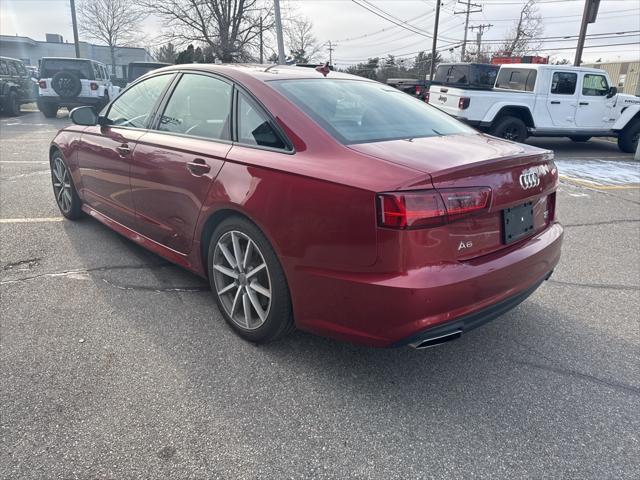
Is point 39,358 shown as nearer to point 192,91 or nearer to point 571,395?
point 192,91

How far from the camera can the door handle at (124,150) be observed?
367 centimetres

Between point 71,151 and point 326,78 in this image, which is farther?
point 71,151

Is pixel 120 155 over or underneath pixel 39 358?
over

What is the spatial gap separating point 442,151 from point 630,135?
38.6 ft

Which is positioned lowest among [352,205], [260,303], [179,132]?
[260,303]

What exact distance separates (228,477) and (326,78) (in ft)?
8.10

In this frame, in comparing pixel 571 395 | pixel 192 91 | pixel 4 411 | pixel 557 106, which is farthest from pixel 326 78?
pixel 557 106

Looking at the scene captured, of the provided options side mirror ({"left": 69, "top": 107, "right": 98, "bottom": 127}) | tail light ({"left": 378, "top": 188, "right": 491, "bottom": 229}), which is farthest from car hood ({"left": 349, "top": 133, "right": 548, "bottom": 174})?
side mirror ({"left": 69, "top": 107, "right": 98, "bottom": 127})

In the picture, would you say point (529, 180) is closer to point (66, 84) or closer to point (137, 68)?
point (66, 84)

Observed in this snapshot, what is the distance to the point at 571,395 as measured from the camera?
249 centimetres

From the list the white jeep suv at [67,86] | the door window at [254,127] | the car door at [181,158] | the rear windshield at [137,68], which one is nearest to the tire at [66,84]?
the white jeep suv at [67,86]

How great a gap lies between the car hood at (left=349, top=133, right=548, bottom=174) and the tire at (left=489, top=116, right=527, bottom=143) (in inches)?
329

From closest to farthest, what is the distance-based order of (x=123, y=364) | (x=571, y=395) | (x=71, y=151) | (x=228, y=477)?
1. (x=228, y=477)
2. (x=571, y=395)
3. (x=123, y=364)
4. (x=71, y=151)

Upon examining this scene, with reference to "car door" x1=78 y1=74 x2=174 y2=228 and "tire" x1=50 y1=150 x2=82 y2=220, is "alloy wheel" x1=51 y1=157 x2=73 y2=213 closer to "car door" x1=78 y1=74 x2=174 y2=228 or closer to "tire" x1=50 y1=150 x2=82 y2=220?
"tire" x1=50 y1=150 x2=82 y2=220
